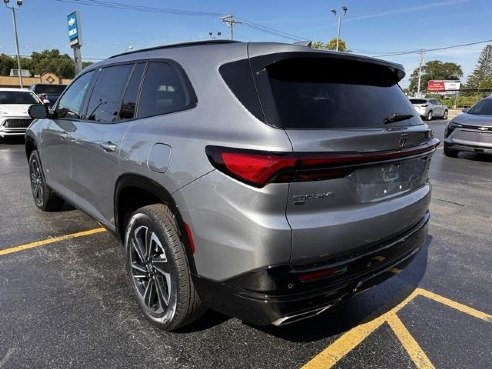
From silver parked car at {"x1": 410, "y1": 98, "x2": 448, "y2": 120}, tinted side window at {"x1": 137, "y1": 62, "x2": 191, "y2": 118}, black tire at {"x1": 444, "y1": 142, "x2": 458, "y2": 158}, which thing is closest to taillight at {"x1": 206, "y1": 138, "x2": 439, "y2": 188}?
tinted side window at {"x1": 137, "y1": 62, "x2": 191, "y2": 118}

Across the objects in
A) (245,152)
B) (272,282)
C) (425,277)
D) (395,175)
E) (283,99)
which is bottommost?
(425,277)

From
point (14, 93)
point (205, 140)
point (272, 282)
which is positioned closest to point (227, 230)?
point (272, 282)

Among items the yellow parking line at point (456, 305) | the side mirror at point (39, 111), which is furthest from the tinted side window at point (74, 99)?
the yellow parking line at point (456, 305)

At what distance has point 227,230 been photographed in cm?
225

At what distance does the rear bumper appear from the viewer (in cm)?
221

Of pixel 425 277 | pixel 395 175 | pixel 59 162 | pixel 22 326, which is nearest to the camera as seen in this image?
pixel 395 175

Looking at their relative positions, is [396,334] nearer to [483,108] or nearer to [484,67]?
[483,108]

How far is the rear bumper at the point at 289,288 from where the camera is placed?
2205 millimetres

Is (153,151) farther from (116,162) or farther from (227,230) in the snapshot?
(227,230)

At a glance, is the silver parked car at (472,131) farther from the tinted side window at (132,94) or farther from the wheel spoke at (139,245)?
the wheel spoke at (139,245)

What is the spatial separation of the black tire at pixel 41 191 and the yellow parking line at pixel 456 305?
4.16 metres

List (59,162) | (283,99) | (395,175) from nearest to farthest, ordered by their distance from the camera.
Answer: (283,99) → (395,175) → (59,162)

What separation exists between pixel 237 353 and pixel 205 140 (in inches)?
52.3

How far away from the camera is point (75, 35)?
21.4 m
